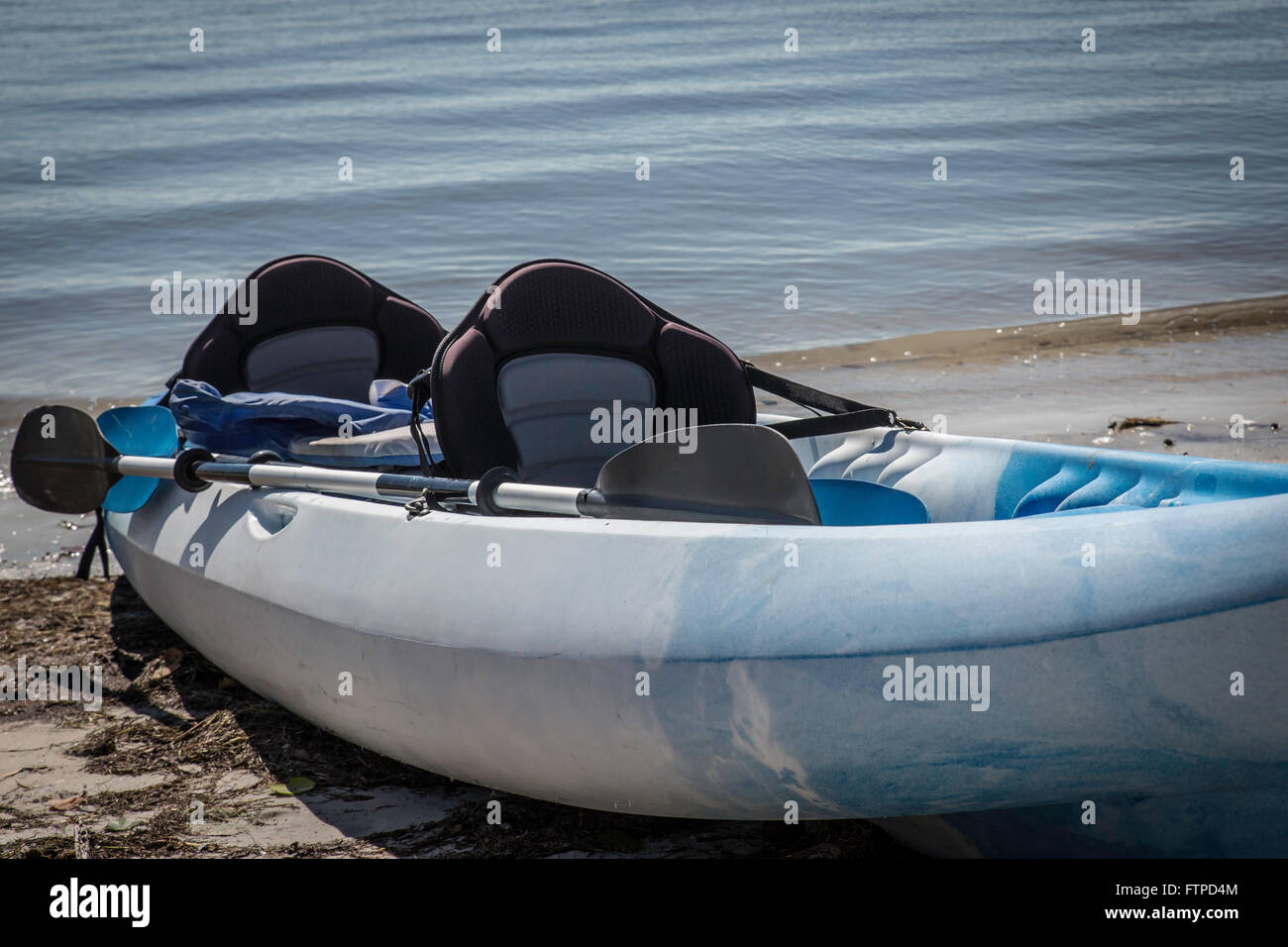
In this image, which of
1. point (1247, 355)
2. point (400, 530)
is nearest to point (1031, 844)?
point (400, 530)

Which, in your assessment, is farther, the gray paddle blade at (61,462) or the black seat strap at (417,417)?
the gray paddle blade at (61,462)

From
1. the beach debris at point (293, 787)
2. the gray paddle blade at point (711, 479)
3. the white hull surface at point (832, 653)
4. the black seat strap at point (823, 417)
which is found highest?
the black seat strap at point (823, 417)

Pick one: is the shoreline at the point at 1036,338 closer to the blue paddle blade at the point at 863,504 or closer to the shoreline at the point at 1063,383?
the shoreline at the point at 1063,383

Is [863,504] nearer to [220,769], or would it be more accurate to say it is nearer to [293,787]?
[293,787]

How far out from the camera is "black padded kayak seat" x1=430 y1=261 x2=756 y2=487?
311 cm

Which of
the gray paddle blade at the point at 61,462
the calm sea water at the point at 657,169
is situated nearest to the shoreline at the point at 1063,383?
Answer: the calm sea water at the point at 657,169

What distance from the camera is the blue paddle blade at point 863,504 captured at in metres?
2.87

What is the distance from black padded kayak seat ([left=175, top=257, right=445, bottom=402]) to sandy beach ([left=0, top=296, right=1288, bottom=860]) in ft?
2.89

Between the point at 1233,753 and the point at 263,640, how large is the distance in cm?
214

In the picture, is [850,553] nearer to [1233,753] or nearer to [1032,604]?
[1032,604]

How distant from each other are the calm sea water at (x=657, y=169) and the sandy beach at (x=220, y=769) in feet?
10.5

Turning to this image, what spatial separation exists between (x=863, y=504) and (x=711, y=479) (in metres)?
0.58

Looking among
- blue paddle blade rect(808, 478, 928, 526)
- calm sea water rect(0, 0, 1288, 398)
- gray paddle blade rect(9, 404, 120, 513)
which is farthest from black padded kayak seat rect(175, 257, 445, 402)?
calm sea water rect(0, 0, 1288, 398)
